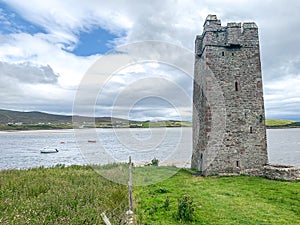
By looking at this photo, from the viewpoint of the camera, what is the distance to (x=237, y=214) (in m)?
11.1

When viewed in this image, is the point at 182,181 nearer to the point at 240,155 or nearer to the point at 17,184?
the point at 240,155

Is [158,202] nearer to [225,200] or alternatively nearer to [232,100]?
[225,200]

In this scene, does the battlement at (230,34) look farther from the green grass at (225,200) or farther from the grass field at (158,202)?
the grass field at (158,202)

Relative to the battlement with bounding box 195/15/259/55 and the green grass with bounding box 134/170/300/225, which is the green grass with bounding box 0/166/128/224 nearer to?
the green grass with bounding box 134/170/300/225

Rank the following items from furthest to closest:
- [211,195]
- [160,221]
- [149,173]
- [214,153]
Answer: [149,173] → [214,153] → [211,195] → [160,221]

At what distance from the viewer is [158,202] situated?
42.3ft

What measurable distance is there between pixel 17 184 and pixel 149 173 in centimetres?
944

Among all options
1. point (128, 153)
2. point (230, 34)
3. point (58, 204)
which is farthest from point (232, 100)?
point (128, 153)

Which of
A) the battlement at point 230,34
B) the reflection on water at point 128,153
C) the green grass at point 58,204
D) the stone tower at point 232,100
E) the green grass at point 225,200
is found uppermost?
the battlement at point 230,34

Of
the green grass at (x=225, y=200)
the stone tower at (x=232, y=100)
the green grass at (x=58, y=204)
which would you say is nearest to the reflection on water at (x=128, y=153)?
the stone tower at (x=232, y=100)

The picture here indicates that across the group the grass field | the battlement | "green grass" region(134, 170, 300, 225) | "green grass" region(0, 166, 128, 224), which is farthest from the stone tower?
"green grass" region(0, 166, 128, 224)

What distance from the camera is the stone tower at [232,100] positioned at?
20016 mm

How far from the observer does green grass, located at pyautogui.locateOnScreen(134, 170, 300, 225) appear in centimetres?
1063

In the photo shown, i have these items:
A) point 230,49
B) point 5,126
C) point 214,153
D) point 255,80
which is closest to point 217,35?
point 230,49
